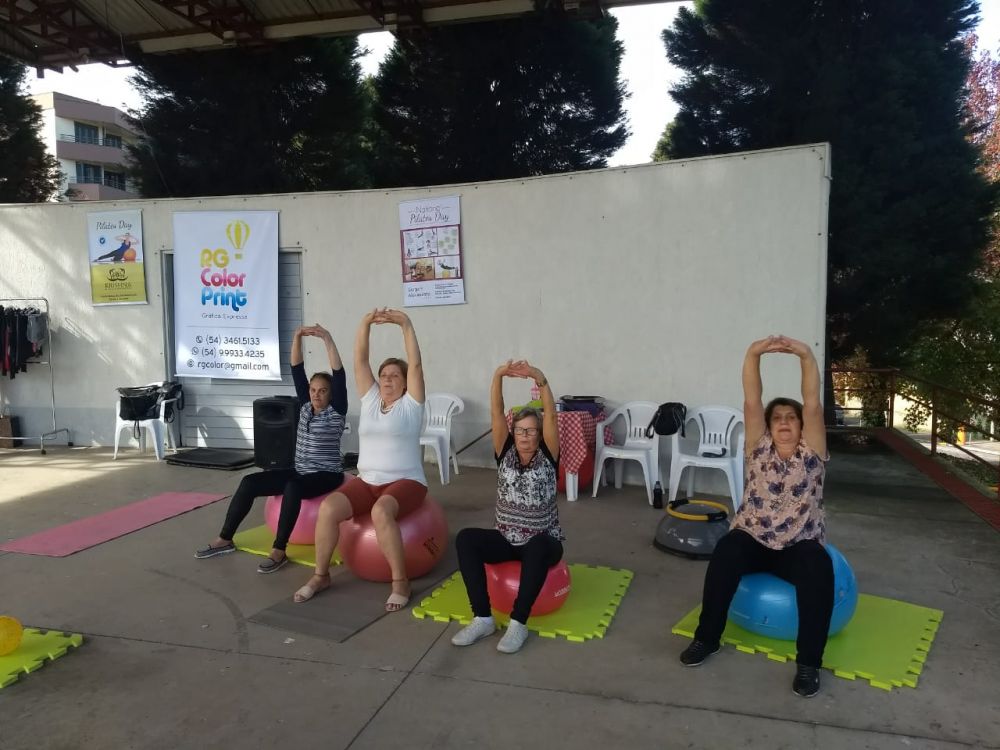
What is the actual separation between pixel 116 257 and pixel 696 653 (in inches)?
297

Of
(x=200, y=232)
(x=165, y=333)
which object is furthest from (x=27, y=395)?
(x=200, y=232)

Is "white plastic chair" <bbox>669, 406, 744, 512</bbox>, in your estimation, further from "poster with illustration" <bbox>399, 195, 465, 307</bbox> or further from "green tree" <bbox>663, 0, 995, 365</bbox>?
"green tree" <bbox>663, 0, 995, 365</bbox>

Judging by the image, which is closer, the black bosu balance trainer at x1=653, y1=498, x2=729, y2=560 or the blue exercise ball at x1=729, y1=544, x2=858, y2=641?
the blue exercise ball at x1=729, y1=544, x2=858, y2=641

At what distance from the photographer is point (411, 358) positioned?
397 centimetres

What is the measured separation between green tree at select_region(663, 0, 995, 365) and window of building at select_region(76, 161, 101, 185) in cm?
3564

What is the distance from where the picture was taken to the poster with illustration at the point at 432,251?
274 inches

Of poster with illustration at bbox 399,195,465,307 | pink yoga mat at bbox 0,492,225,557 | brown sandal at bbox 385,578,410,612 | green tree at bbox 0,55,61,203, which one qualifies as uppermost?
green tree at bbox 0,55,61,203

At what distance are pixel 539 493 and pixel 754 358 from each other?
3.72ft

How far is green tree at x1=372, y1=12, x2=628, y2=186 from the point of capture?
11.3m

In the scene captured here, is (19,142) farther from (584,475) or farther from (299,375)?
(584,475)

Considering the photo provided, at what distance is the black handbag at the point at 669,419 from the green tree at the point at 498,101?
6664 millimetres

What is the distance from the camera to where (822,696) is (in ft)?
9.01

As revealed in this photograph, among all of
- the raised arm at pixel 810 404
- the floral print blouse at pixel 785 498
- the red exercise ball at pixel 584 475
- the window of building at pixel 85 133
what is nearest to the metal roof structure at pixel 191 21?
the red exercise ball at pixel 584 475

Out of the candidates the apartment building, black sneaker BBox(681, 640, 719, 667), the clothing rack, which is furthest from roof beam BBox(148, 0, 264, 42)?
the apartment building
